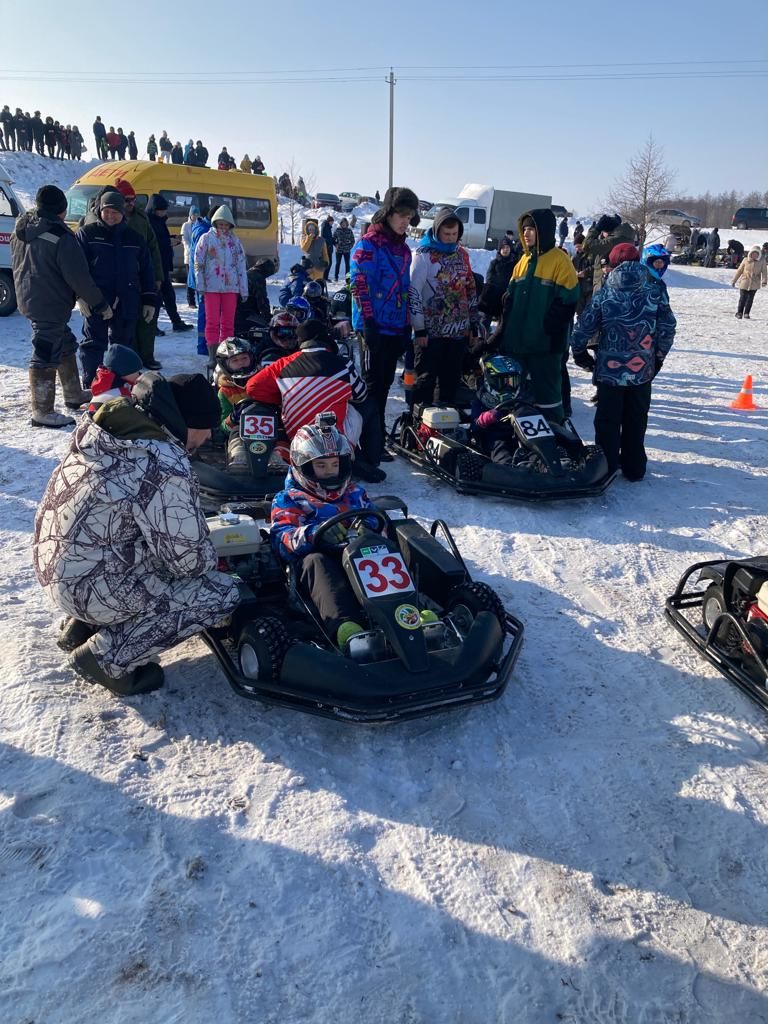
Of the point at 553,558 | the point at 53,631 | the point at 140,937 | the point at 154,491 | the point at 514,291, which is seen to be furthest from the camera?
the point at 514,291

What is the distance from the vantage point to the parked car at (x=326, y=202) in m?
41.5

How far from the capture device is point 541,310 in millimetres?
7207

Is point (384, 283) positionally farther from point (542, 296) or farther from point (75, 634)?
point (75, 634)

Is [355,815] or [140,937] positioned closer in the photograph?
[140,937]

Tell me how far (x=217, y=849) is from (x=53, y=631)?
1.92m

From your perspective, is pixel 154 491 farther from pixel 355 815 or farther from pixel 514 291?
pixel 514 291

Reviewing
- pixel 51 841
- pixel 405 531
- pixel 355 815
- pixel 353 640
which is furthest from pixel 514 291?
pixel 51 841

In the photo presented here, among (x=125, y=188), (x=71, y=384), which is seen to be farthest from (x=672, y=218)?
(x=71, y=384)

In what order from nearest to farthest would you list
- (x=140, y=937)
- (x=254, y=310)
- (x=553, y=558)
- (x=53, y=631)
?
(x=140, y=937) < (x=53, y=631) < (x=553, y=558) < (x=254, y=310)

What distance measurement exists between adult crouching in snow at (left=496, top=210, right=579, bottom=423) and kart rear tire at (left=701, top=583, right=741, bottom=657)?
2.95 meters

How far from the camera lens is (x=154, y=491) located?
3.43 meters

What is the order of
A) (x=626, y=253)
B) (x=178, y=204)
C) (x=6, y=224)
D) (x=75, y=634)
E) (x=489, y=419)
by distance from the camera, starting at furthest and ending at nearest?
(x=178, y=204) → (x=6, y=224) → (x=489, y=419) → (x=626, y=253) → (x=75, y=634)

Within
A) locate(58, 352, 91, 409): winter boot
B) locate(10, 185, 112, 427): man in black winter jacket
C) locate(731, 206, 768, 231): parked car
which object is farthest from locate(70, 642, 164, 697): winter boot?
locate(731, 206, 768, 231): parked car

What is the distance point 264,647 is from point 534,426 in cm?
374
